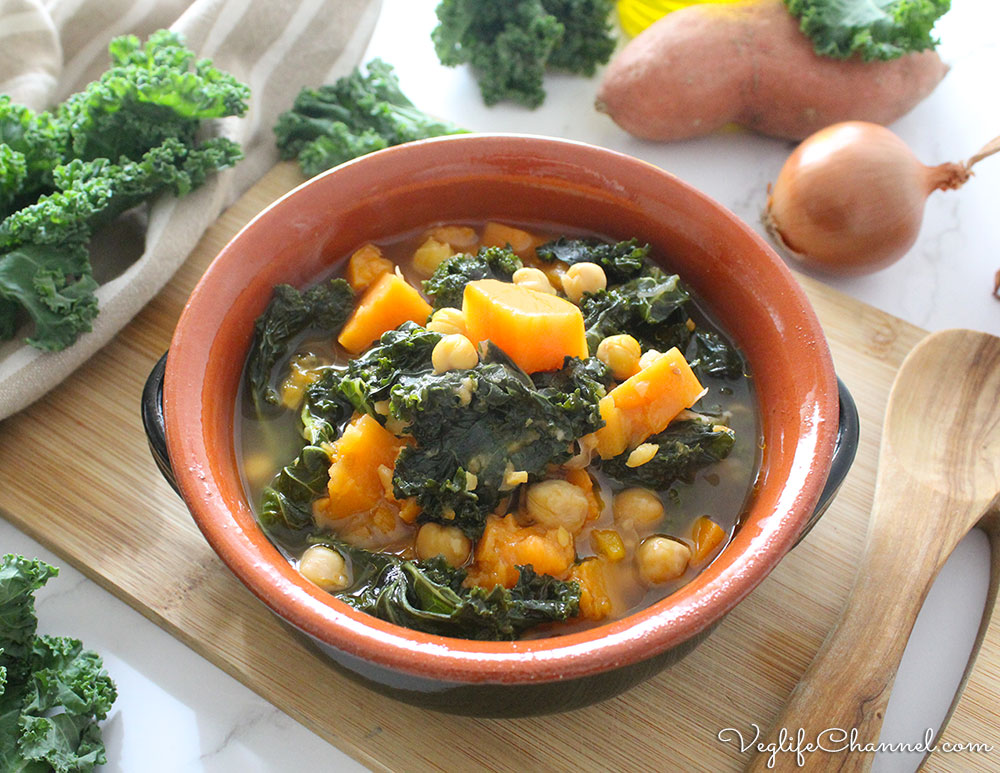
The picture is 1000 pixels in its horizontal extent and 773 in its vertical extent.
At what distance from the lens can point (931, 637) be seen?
2646 millimetres

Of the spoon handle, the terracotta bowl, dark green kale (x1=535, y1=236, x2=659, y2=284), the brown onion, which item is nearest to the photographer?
the terracotta bowl

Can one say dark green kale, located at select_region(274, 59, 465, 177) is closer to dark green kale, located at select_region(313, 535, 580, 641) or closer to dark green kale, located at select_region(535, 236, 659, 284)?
dark green kale, located at select_region(535, 236, 659, 284)

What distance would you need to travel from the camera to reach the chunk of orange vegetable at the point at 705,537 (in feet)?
7.67

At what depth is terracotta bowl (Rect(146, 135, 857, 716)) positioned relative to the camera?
187 centimetres

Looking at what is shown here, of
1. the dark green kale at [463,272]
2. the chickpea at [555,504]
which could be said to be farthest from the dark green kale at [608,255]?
the chickpea at [555,504]

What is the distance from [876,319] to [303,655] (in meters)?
2.21

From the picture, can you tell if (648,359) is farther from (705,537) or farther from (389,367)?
(389,367)

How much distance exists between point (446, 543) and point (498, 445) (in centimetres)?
27

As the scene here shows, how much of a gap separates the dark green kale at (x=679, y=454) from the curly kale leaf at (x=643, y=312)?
0.29 metres

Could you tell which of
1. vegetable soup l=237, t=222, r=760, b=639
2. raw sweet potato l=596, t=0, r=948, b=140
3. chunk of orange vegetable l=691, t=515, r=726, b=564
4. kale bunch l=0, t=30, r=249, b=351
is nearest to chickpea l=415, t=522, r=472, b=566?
vegetable soup l=237, t=222, r=760, b=639

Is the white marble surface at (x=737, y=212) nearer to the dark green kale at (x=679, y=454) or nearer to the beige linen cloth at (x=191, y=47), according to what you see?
the beige linen cloth at (x=191, y=47)

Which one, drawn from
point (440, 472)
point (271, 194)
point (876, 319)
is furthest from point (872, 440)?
point (271, 194)

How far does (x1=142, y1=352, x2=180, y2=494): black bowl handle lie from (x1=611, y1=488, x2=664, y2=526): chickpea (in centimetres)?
110

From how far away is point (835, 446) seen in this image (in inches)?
87.5
